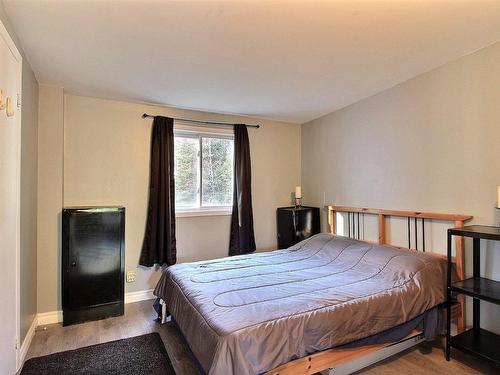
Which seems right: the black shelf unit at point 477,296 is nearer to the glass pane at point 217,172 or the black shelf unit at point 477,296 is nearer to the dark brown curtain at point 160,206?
the glass pane at point 217,172

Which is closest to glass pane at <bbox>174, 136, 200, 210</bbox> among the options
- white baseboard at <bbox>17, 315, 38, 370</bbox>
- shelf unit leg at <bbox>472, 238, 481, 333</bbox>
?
white baseboard at <bbox>17, 315, 38, 370</bbox>

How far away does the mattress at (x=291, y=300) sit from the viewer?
152 cm

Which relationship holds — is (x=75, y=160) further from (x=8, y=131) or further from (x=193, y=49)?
(x=193, y=49)

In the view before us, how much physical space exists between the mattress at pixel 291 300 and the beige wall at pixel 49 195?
47.2 inches

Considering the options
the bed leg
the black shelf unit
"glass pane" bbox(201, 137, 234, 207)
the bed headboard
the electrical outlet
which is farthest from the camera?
"glass pane" bbox(201, 137, 234, 207)

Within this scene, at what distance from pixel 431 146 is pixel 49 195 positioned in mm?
3718

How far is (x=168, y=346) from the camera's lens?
2307mm

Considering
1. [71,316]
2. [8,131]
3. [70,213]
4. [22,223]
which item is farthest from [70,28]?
[71,316]

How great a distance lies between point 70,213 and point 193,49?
196cm

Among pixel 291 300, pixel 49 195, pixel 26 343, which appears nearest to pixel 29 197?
pixel 49 195

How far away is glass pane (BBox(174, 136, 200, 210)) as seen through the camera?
11.7 feet

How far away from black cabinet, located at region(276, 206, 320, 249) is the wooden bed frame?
812 mm

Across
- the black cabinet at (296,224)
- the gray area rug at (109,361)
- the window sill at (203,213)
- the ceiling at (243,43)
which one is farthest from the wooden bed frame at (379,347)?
the window sill at (203,213)

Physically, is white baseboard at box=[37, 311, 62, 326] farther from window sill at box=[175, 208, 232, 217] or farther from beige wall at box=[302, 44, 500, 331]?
beige wall at box=[302, 44, 500, 331]
